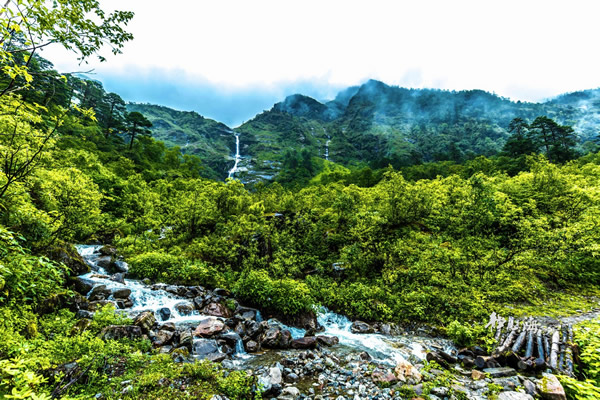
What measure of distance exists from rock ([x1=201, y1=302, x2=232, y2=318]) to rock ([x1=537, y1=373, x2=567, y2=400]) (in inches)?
507

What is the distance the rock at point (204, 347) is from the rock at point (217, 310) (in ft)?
10.6

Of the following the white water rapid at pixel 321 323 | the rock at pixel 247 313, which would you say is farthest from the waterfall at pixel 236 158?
the rock at pixel 247 313

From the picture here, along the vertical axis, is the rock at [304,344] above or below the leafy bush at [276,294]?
below

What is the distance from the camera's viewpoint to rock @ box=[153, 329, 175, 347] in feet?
33.3

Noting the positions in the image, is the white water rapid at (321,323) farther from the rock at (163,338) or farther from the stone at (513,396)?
the stone at (513,396)

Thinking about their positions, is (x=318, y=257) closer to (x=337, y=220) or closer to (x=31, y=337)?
(x=337, y=220)

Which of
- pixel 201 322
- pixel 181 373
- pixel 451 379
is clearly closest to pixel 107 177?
pixel 201 322

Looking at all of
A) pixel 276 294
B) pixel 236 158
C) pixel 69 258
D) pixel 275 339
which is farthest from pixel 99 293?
pixel 236 158

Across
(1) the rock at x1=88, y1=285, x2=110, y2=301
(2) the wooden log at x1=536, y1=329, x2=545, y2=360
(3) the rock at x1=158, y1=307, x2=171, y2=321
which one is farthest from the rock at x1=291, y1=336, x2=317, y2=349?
(1) the rock at x1=88, y1=285, x2=110, y2=301

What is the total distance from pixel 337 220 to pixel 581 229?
651 inches

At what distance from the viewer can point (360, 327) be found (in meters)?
14.1

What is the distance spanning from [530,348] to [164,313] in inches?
651

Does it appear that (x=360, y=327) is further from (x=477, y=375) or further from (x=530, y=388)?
(x=530, y=388)

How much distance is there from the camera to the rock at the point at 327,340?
476 inches
